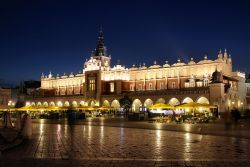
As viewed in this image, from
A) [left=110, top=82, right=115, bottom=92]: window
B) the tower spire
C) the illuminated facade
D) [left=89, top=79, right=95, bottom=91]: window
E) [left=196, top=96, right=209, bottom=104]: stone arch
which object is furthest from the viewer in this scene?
the tower spire

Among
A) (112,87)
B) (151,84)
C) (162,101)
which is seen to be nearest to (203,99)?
(162,101)

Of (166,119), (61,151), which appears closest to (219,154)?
(61,151)

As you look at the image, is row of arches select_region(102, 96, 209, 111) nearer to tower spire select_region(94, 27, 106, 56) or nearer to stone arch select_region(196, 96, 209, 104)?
stone arch select_region(196, 96, 209, 104)

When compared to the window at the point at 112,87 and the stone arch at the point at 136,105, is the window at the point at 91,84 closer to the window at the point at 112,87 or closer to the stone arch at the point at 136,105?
the window at the point at 112,87

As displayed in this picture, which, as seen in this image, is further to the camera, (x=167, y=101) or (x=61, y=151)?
(x=167, y=101)

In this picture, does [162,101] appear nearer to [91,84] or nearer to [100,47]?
[91,84]

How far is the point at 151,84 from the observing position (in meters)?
79.3

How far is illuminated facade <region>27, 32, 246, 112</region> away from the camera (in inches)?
2381

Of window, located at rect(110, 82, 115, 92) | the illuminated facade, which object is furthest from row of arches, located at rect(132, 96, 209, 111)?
window, located at rect(110, 82, 115, 92)

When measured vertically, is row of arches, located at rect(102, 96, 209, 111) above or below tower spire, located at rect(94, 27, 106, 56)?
below

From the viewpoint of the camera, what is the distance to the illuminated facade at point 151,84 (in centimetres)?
6047

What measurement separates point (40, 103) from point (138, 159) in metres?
90.7

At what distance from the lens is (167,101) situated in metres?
65.5

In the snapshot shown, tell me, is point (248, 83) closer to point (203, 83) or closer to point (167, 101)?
point (203, 83)
